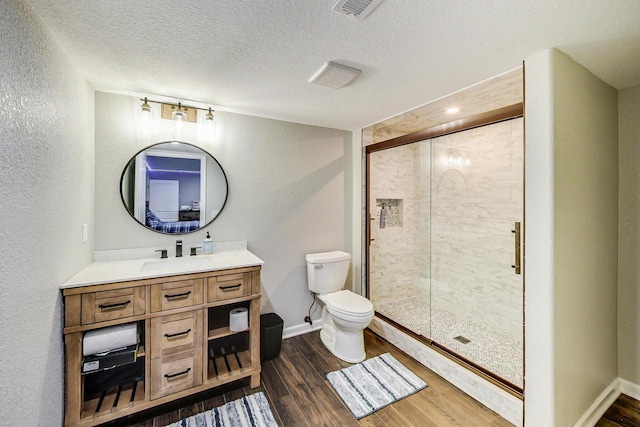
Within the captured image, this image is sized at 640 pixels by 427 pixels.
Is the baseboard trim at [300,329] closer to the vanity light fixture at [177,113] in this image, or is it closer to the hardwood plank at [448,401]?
the hardwood plank at [448,401]

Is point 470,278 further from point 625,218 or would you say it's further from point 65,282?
point 65,282

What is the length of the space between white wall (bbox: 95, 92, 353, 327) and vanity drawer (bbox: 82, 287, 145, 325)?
2.14 ft

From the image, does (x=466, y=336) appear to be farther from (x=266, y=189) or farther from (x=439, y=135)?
(x=266, y=189)

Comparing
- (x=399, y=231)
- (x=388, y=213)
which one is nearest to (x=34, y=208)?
(x=388, y=213)

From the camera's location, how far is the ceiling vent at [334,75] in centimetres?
168

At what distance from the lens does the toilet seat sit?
7.44 ft

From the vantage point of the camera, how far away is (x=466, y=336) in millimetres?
2752

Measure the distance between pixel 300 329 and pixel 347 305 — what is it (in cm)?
76

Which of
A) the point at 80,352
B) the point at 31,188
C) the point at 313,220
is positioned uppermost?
the point at 31,188

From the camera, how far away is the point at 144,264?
2006 millimetres

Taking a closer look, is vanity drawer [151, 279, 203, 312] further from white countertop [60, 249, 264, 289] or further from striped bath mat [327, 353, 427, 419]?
striped bath mat [327, 353, 427, 419]

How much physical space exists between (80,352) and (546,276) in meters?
2.63

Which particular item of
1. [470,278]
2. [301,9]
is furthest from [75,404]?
[470,278]

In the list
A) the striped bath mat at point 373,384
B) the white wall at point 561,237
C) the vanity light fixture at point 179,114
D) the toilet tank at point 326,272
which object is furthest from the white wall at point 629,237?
the vanity light fixture at point 179,114
